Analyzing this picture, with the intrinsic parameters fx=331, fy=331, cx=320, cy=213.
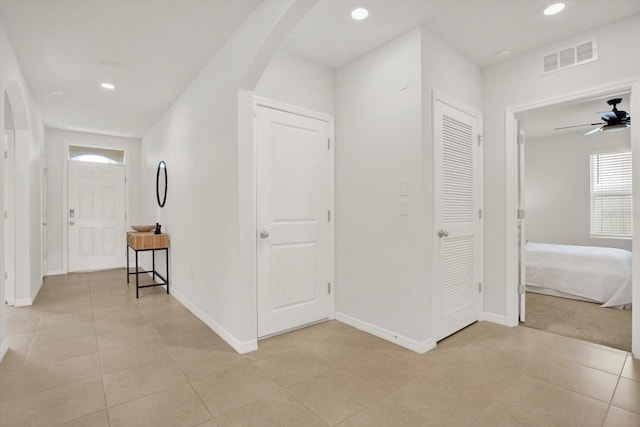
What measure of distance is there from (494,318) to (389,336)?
3.89 ft

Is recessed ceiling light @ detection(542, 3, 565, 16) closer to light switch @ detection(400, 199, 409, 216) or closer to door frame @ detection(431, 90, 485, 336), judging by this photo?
door frame @ detection(431, 90, 485, 336)

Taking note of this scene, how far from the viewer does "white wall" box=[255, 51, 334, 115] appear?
2.84 m

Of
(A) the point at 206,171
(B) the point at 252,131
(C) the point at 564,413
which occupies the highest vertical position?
(B) the point at 252,131

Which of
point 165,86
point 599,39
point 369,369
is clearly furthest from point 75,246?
point 599,39

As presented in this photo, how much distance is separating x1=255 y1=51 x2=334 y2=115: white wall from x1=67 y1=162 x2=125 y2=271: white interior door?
4.72 m

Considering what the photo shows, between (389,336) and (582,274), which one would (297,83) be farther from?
(582,274)

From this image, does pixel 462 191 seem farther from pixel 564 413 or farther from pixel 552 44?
pixel 564 413

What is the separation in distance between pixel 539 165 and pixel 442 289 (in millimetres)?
5148

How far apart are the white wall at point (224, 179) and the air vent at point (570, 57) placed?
7.34 ft

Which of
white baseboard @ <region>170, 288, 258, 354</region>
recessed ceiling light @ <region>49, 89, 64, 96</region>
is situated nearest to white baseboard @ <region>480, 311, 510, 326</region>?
white baseboard @ <region>170, 288, 258, 354</region>

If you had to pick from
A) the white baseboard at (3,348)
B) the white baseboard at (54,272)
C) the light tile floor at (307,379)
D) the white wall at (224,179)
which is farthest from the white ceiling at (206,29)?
the white baseboard at (54,272)

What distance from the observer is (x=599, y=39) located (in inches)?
103

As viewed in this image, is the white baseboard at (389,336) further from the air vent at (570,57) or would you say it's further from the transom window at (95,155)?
the transom window at (95,155)

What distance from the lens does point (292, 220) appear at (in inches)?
119
